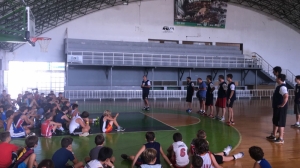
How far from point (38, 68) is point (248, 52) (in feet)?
73.1

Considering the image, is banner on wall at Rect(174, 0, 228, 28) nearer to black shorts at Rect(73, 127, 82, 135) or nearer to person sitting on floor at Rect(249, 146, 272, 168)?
black shorts at Rect(73, 127, 82, 135)

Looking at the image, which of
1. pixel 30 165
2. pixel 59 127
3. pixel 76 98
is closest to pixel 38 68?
pixel 76 98

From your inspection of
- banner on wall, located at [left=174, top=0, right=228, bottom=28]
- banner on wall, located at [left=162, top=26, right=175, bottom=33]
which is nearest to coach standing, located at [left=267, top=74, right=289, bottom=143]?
banner on wall, located at [left=162, top=26, right=175, bottom=33]

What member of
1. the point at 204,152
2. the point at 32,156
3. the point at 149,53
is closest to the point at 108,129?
the point at 32,156

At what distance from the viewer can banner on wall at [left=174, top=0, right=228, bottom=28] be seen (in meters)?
26.6

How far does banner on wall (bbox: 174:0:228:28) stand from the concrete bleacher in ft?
8.22

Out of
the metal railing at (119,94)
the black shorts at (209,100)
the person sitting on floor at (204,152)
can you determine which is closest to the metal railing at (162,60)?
the metal railing at (119,94)

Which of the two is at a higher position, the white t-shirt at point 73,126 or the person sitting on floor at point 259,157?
the person sitting on floor at point 259,157

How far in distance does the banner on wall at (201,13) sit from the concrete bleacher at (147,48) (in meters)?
2.50

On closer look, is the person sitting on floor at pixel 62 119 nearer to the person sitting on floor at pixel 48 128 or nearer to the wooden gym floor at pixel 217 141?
the person sitting on floor at pixel 48 128

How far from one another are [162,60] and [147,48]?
2.06 meters

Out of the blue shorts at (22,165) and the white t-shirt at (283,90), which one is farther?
the white t-shirt at (283,90)

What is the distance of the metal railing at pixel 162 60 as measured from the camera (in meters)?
23.0

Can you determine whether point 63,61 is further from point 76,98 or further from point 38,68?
point 76,98
